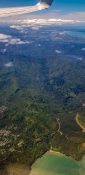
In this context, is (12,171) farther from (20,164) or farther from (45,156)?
(45,156)

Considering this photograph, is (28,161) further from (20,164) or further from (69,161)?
(69,161)

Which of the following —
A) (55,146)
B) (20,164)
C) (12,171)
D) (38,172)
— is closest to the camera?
(38,172)

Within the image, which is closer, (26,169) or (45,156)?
(26,169)

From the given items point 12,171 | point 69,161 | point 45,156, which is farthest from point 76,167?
point 12,171

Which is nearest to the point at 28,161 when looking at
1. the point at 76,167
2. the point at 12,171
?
the point at 12,171

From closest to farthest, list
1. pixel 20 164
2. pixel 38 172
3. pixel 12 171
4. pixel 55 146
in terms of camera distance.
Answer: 1. pixel 38 172
2. pixel 12 171
3. pixel 20 164
4. pixel 55 146

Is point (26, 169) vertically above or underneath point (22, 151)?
above
